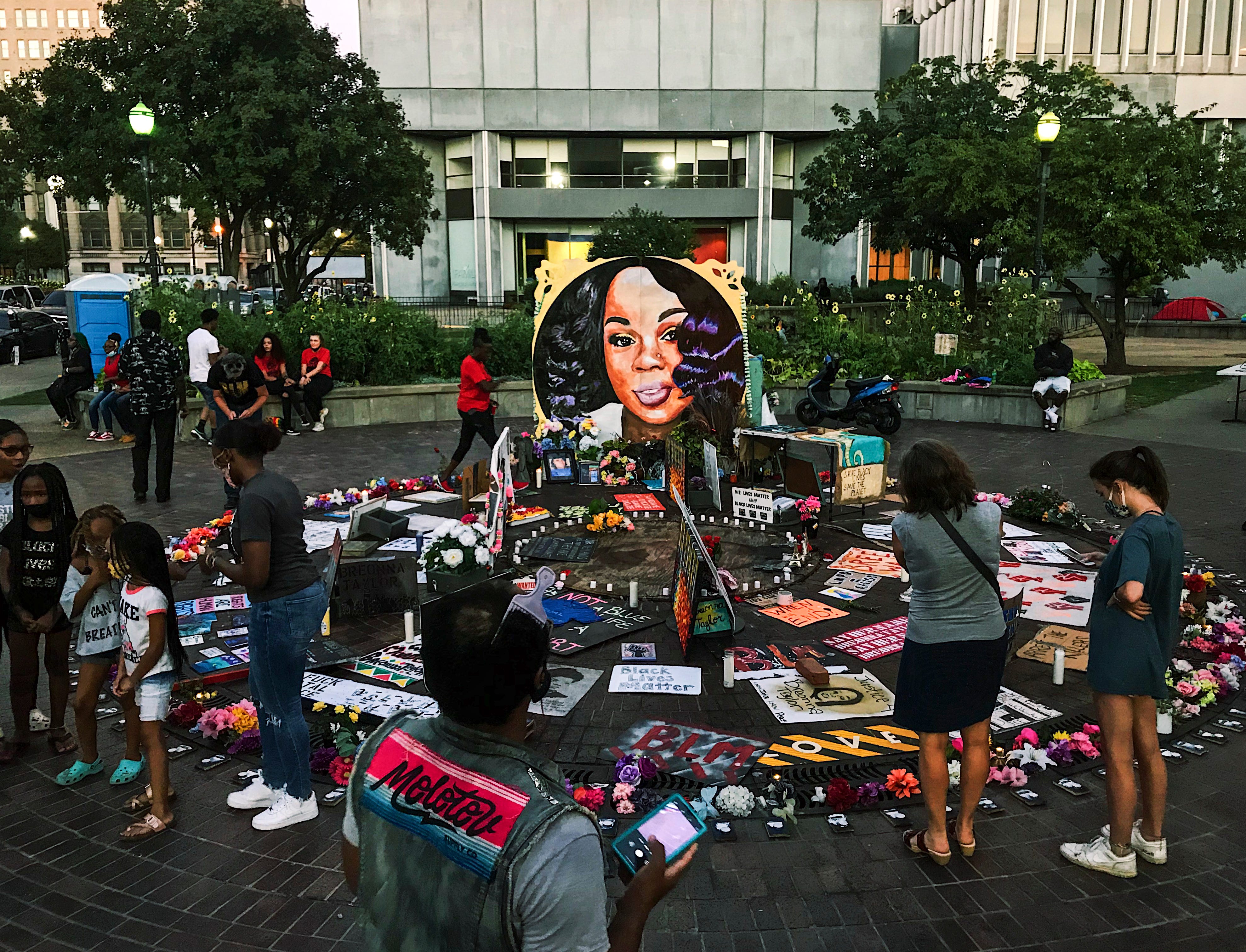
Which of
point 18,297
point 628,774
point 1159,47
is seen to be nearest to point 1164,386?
point 628,774

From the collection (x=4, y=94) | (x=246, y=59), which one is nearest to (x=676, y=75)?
(x=246, y=59)

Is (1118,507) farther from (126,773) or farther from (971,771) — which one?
(126,773)

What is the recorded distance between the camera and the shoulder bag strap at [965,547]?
14.1 ft

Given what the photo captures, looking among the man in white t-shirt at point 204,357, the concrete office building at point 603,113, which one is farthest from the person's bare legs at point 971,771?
the concrete office building at point 603,113

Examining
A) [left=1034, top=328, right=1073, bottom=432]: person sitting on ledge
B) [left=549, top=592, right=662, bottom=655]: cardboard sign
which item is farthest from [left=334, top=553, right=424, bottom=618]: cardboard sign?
[left=1034, top=328, right=1073, bottom=432]: person sitting on ledge

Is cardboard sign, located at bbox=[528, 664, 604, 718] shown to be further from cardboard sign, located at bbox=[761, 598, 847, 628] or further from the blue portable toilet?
the blue portable toilet

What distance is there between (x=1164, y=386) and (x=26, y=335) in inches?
1263

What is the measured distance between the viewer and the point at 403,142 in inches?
1126

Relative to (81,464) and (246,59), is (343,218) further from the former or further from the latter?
(81,464)

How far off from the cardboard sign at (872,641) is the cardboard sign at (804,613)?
12.0 inches

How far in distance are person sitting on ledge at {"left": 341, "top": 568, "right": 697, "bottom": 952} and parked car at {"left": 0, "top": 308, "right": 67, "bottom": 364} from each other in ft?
105

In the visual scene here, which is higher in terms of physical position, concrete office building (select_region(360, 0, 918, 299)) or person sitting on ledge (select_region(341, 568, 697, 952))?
concrete office building (select_region(360, 0, 918, 299))

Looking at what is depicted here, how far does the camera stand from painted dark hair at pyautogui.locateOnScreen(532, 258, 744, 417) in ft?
→ 44.9

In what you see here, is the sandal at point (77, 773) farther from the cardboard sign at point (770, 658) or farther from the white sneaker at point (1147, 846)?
the white sneaker at point (1147, 846)
